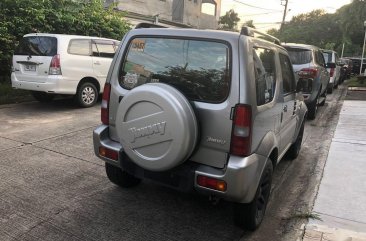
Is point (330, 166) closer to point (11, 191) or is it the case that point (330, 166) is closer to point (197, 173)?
point (197, 173)

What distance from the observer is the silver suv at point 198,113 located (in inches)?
125

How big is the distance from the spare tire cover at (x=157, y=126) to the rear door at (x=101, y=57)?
6.10 meters

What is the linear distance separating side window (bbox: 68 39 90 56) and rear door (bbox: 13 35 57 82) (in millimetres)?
419

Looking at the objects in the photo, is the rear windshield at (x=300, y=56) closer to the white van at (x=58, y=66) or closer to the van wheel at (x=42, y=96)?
the white van at (x=58, y=66)

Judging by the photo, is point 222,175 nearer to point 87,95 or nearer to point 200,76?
point 200,76

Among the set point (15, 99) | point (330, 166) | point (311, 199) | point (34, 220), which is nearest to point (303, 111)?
point (330, 166)

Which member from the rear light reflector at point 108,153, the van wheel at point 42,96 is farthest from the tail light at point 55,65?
the rear light reflector at point 108,153

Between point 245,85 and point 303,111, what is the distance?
312 centimetres

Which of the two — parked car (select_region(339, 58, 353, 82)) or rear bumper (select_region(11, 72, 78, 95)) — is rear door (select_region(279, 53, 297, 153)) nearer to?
rear bumper (select_region(11, 72, 78, 95))

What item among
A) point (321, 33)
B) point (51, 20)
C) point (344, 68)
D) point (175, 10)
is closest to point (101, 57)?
point (51, 20)

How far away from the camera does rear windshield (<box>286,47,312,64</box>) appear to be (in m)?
9.02

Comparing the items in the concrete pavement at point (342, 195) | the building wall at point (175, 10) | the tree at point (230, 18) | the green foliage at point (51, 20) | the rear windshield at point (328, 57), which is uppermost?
the tree at point (230, 18)

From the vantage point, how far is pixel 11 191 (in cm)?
428

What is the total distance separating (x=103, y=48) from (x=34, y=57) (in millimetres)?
1835
